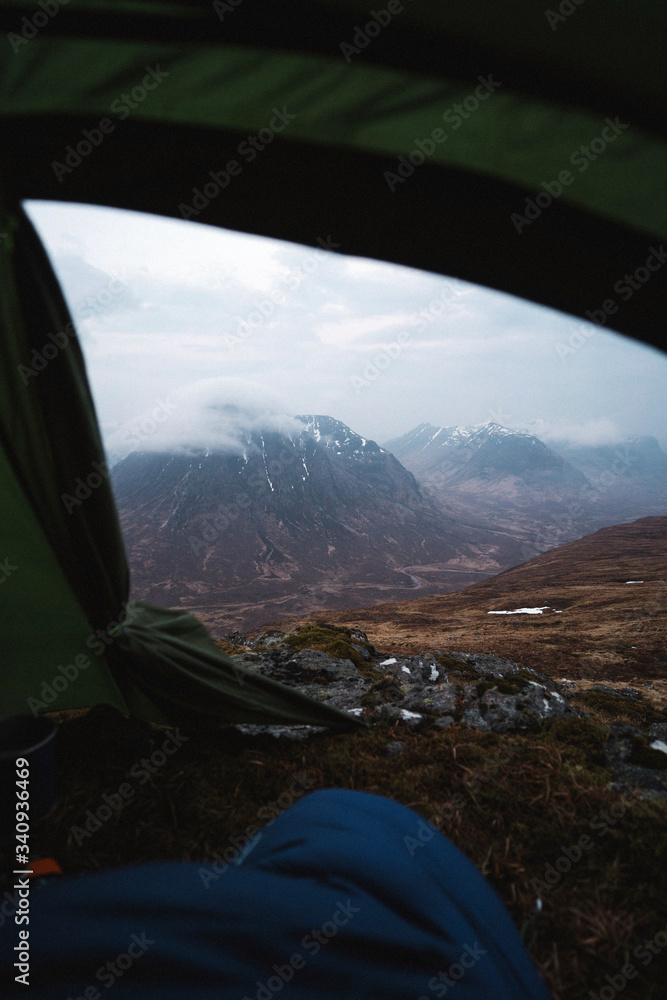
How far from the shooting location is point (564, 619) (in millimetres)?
22578

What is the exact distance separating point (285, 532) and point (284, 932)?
125 meters

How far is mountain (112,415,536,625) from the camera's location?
90.2 metres

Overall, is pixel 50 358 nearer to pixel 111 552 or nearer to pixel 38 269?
pixel 38 269

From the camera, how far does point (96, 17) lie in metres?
1.61
